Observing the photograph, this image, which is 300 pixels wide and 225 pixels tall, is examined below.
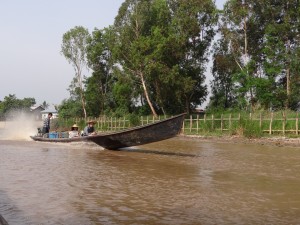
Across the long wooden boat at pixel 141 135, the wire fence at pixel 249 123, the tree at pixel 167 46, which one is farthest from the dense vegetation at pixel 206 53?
the long wooden boat at pixel 141 135

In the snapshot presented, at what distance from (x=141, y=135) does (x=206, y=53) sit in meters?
23.3

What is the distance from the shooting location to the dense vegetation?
93.4 ft

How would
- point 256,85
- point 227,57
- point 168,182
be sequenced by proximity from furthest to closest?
point 227,57 < point 256,85 < point 168,182

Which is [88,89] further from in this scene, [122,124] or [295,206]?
[295,206]

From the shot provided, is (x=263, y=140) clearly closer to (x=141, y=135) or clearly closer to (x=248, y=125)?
(x=248, y=125)

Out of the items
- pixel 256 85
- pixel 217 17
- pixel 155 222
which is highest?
pixel 217 17

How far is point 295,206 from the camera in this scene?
18.6 ft

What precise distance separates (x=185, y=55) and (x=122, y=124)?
8.04 m

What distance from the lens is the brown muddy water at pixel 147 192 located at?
5.01 m

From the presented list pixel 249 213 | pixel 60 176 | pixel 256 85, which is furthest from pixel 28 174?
pixel 256 85

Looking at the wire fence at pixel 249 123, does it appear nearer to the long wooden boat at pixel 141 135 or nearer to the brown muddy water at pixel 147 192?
the brown muddy water at pixel 147 192

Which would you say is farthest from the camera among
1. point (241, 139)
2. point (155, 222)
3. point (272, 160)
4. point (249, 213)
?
point (241, 139)

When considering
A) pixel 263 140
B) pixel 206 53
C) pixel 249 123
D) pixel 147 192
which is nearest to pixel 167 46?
pixel 206 53

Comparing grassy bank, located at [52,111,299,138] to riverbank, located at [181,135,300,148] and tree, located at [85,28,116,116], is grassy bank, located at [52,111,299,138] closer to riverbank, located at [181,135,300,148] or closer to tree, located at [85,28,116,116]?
riverbank, located at [181,135,300,148]
